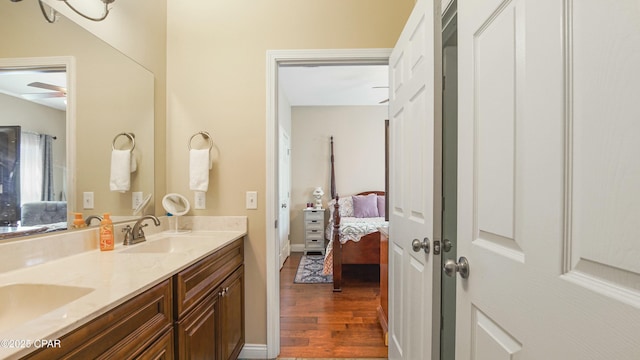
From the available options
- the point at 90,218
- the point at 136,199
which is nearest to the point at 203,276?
the point at 90,218

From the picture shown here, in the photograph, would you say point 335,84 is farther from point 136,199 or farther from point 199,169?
point 136,199

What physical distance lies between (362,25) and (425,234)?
4.92 ft

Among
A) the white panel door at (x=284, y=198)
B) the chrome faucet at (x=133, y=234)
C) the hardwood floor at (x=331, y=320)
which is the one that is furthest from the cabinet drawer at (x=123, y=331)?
the white panel door at (x=284, y=198)

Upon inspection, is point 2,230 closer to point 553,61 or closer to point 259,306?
point 259,306

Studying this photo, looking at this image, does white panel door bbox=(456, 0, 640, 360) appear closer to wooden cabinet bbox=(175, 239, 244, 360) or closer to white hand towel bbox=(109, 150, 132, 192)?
wooden cabinet bbox=(175, 239, 244, 360)

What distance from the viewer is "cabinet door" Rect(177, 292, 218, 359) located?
114cm

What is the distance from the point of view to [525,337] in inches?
24.7

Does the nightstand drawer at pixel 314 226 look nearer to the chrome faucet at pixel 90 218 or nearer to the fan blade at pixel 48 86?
the chrome faucet at pixel 90 218

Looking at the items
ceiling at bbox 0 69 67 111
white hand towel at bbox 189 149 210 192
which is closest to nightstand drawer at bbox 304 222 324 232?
white hand towel at bbox 189 149 210 192

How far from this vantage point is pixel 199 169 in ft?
6.04

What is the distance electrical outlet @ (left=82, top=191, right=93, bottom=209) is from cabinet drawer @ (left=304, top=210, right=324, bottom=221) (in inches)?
134

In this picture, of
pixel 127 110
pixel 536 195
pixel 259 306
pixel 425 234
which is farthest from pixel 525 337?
pixel 127 110

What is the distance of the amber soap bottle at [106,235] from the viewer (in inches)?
53.0

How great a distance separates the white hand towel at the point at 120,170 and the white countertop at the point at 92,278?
338mm
